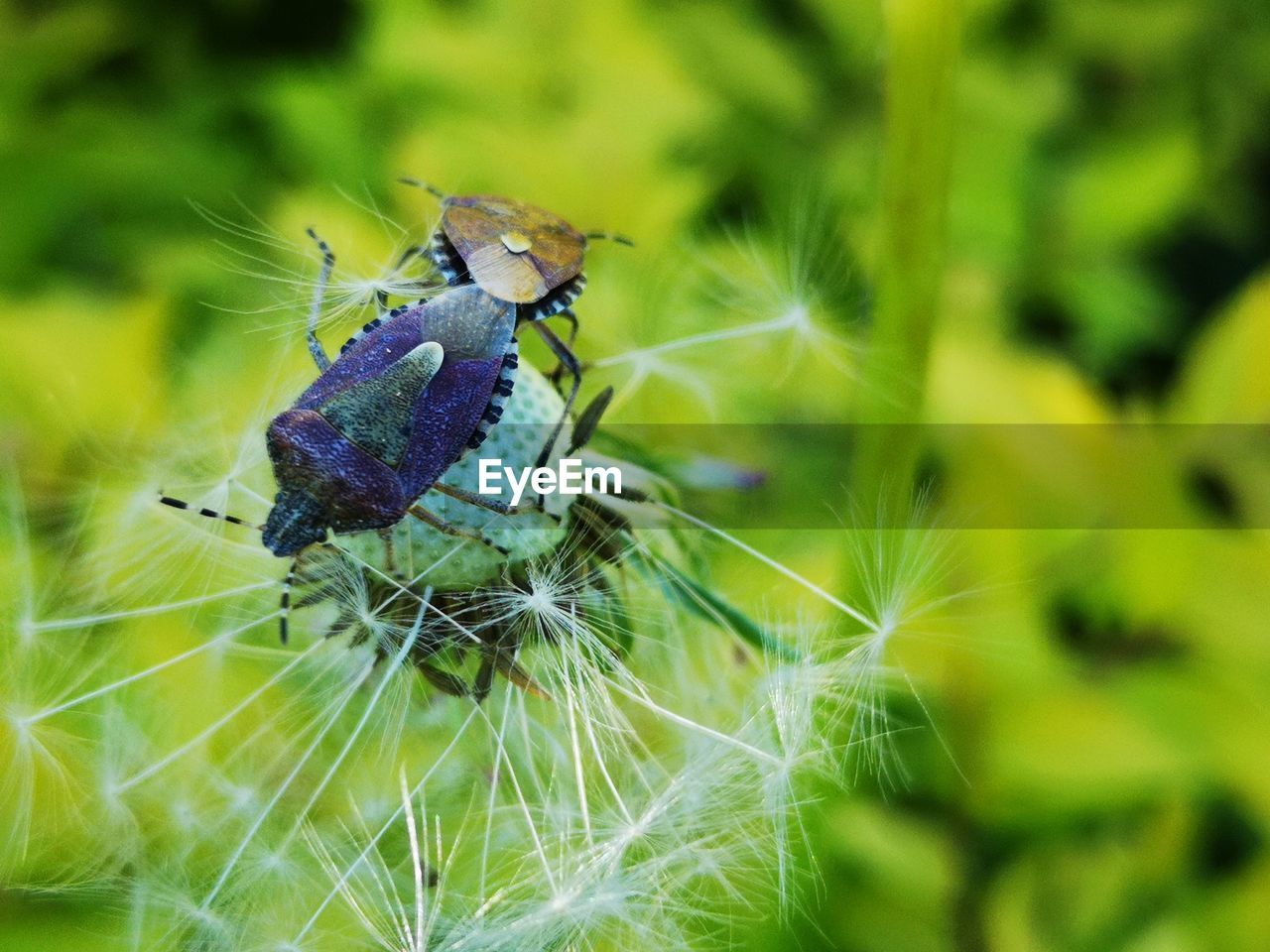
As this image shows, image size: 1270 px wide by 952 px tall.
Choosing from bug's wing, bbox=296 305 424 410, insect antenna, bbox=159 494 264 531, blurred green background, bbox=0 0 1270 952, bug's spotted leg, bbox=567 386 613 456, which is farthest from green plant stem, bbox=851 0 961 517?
insect antenna, bbox=159 494 264 531

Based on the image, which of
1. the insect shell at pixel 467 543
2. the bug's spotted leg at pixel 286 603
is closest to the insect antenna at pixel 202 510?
the bug's spotted leg at pixel 286 603

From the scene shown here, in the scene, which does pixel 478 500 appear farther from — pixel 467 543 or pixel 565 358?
pixel 565 358

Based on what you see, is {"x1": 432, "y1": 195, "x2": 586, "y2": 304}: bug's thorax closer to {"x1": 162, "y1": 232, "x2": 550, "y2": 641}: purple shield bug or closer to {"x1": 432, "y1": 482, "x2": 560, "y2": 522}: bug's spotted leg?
{"x1": 162, "y1": 232, "x2": 550, "y2": 641}: purple shield bug

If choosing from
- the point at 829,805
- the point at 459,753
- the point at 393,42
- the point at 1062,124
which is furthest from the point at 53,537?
the point at 1062,124

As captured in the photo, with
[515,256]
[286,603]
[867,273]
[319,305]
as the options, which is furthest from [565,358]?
[867,273]

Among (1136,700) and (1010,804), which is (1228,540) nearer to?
(1136,700)
